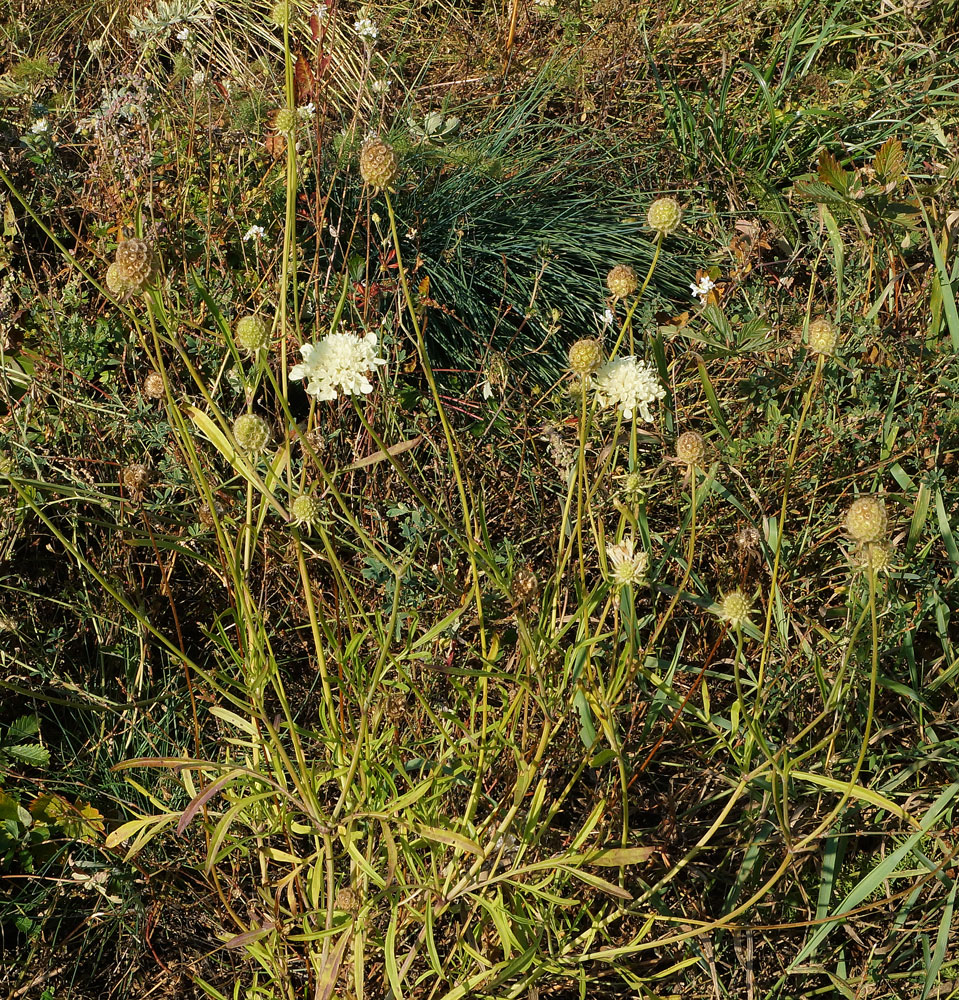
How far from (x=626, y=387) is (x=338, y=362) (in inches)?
14.7

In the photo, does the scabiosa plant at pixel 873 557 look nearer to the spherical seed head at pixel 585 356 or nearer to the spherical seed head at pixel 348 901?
the spherical seed head at pixel 585 356

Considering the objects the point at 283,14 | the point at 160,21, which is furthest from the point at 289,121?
the point at 160,21

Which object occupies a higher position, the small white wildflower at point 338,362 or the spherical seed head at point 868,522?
the small white wildflower at point 338,362

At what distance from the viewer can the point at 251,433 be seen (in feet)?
3.92

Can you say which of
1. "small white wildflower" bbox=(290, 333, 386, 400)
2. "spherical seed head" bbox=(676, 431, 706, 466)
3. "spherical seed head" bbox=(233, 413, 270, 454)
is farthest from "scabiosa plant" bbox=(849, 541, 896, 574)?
"spherical seed head" bbox=(233, 413, 270, 454)

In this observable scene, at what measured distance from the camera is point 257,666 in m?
1.33

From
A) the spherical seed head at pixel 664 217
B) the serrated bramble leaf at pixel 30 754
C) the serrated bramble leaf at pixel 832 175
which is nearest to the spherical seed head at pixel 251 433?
the spherical seed head at pixel 664 217

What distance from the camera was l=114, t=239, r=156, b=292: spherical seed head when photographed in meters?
1.14

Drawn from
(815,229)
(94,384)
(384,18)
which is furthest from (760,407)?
(384,18)

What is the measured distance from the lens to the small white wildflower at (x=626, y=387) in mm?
1316

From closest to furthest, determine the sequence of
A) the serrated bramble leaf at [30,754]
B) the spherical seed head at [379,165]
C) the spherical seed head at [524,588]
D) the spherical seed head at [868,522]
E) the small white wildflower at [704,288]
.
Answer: the spherical seed head at [868,522] → the spherical seed head at [379,165] → the spherical seed head at [524,588] → the serrated bramble leaf at [30,754] → the small white wildflower at [704,288]

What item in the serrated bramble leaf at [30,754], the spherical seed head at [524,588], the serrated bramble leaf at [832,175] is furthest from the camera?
the serrated bramble leaf at [832,175]

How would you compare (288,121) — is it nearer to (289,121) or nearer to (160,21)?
(289,121)

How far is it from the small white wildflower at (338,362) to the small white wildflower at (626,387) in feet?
0.98
